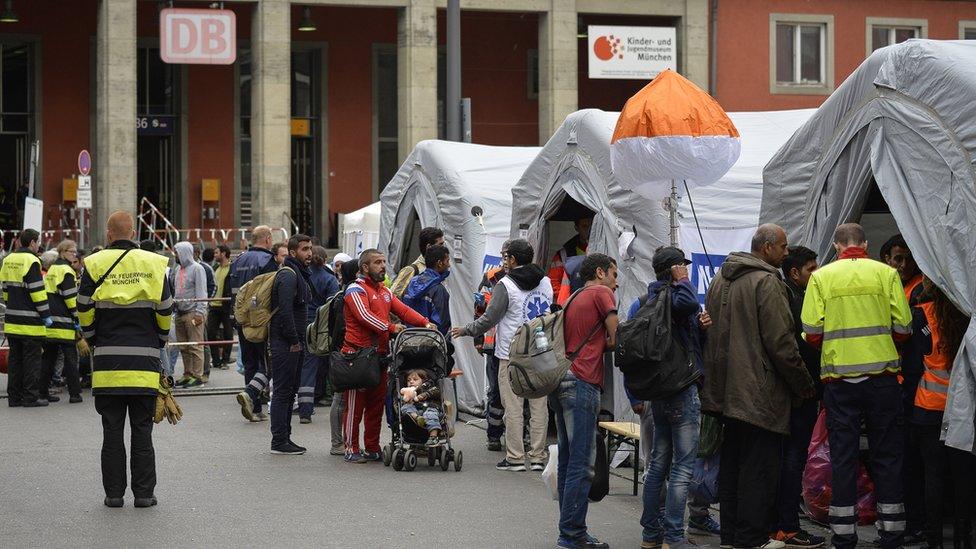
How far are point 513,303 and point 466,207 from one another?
439 cm

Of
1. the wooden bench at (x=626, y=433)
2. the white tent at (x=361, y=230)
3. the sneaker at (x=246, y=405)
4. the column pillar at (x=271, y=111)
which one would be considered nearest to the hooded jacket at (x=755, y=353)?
the wooden bench at (x=626, y=433)

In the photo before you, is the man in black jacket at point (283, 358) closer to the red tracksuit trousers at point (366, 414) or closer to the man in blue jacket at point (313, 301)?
the red tracksuit trousers at point (366, 414)

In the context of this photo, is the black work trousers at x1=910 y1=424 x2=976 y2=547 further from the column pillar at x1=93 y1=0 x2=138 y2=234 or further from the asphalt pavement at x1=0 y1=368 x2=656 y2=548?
the column pillar at x1=93 y1=0 x2=138 y2=234

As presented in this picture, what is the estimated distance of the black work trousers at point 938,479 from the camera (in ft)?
25.6

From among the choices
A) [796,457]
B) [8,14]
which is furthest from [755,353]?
[8,14]

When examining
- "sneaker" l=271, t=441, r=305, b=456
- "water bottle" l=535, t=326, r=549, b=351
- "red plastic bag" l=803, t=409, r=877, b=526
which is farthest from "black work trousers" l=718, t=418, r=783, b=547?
"sneaker" l=271, t=441, r=305, b=456

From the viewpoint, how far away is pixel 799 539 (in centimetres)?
814

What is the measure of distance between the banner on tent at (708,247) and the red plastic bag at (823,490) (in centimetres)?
293

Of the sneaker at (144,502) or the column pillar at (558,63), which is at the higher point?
the column pillar at (558,63)

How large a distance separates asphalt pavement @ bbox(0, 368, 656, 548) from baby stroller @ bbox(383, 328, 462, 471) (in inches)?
5.6

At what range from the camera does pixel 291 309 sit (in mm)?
12211

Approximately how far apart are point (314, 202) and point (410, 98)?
5.64 meters

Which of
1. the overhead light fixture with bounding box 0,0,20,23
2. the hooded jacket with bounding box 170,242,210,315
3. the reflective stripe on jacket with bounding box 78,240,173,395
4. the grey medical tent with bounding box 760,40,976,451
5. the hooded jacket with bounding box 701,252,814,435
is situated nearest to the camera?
the grey medical tent with bounding box 760,40,976,451

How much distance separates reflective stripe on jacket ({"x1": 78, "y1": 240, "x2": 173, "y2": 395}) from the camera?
367 inches
